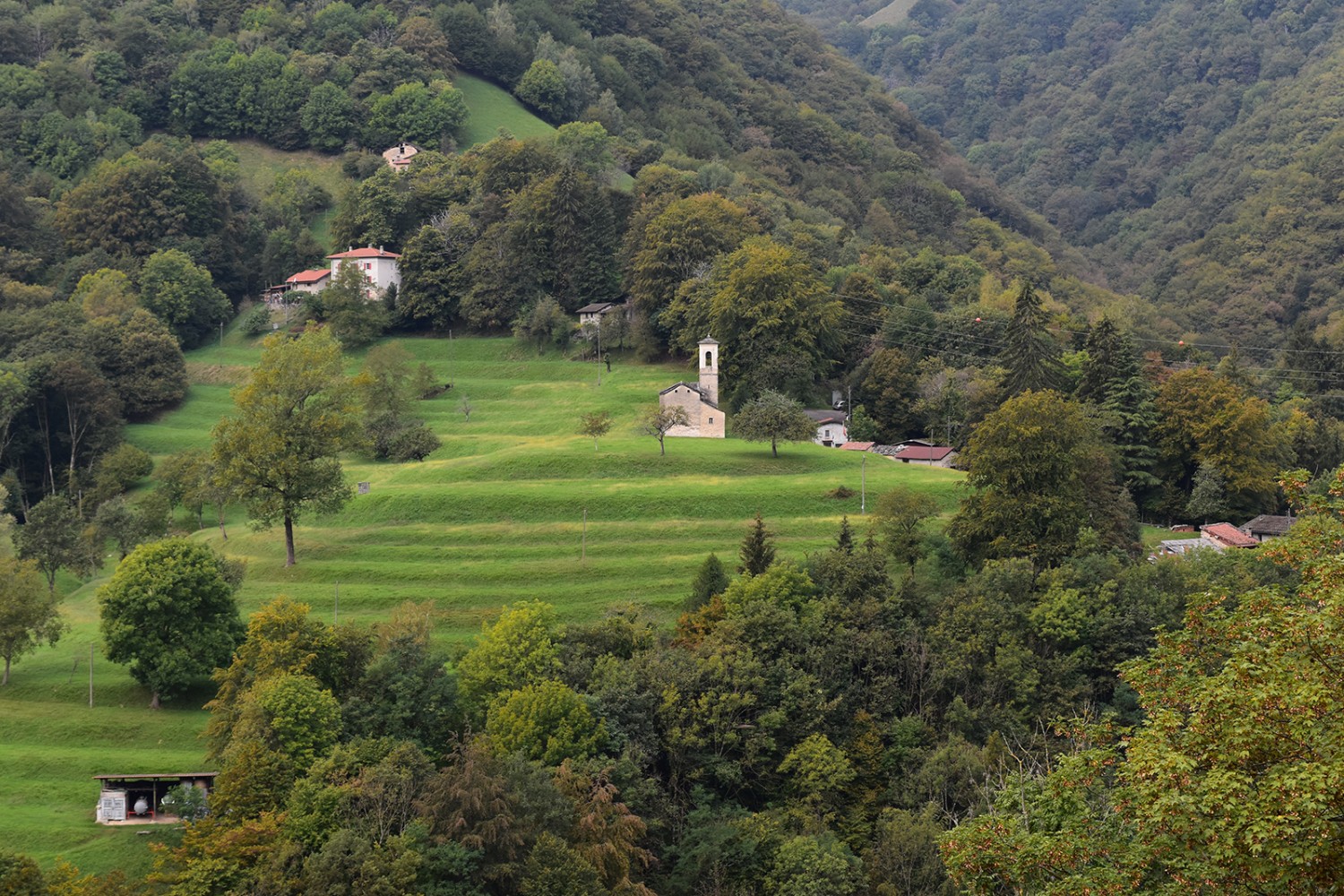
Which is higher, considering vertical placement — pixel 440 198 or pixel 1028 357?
pixel 440 198

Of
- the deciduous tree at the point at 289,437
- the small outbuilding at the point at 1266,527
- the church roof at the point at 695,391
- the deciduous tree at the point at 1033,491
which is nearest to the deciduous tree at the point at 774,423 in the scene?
the church roof at the point at 695,391

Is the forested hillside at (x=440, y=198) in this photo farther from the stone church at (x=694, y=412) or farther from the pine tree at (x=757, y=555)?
the pine tree at (x=757, y=555)

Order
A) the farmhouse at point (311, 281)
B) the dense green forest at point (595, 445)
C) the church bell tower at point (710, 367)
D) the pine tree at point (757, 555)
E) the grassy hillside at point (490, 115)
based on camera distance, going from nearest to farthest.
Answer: the dense green forest at point (595, 445), the pine tree at point (757, 555), the church bell tower at point (710, 367), the farmhouse at point (311, 281), the grassy hillside at point (490, 115)

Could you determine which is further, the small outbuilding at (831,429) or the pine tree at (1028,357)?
the small outbuilding at (831,429)

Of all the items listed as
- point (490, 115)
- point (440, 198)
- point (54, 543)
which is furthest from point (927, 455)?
point (490, 115)

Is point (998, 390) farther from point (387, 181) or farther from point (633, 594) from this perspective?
point (387, 181)

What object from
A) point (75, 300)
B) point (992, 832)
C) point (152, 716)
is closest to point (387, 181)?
point (75, 300)

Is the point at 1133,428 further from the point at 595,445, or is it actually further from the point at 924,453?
the point at 595,445
